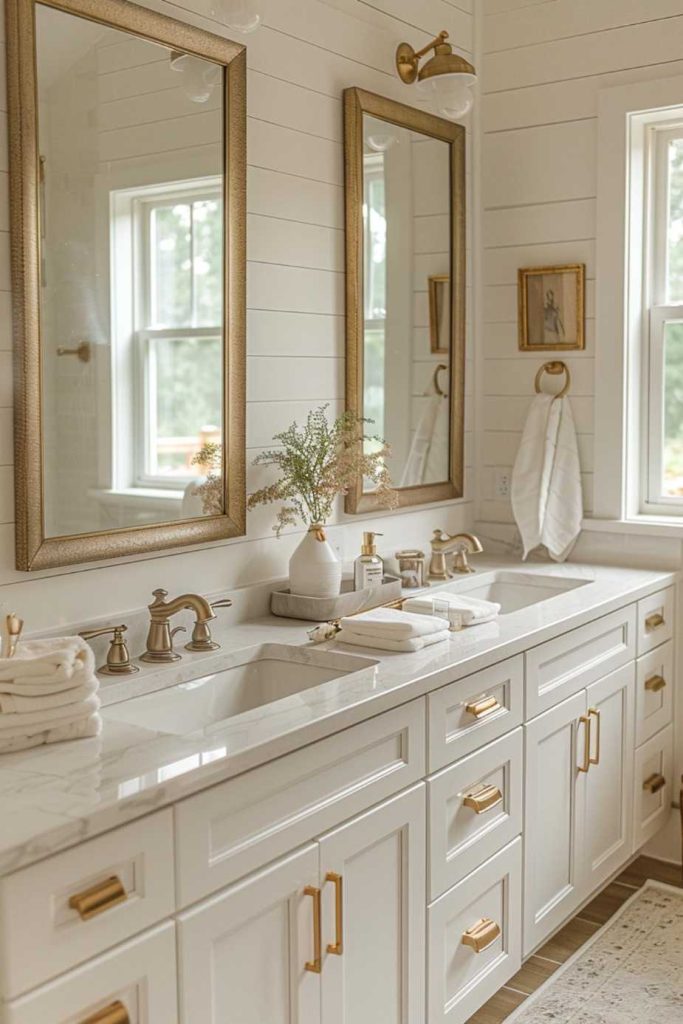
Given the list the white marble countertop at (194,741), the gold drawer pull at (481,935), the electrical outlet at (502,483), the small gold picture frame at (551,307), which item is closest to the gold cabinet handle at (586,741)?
the white marble countertop at (194,741)

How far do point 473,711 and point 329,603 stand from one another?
0.46m

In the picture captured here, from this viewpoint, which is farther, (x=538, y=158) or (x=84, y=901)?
(x=538, y=158)

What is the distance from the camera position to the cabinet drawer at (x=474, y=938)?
227 cm

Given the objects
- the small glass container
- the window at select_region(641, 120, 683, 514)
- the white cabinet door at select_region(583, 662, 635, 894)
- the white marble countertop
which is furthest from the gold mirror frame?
A: the window at select_region(641, 120, 683, 514)

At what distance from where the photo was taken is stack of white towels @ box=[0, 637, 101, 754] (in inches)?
65.2

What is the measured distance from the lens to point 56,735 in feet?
5.62

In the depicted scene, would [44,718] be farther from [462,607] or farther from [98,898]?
[462,607]

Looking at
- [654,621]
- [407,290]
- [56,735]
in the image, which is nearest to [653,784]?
[654,621]

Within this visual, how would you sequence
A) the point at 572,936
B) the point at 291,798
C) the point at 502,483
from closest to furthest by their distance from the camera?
the point at 291,798
the point at 572,936
the point at 502,483

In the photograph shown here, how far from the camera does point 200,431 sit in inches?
98.7

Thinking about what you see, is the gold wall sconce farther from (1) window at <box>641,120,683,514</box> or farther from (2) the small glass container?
(2) the small glass container

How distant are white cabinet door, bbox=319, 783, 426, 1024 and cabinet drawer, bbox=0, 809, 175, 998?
16.1 inches

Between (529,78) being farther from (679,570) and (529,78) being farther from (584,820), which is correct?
(584,820)

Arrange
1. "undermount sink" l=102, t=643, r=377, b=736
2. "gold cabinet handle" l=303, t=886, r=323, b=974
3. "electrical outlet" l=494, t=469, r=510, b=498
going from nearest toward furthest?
"gold cabinet handle" l=303, t=886, r=323, b=974 → "undermount sink" l=102, t=643, r=377, b=736 → "electrical outlet" l=494, t=469, r=510, b=498
